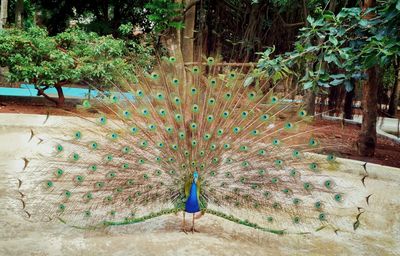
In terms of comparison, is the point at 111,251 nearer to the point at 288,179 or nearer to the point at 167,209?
the point at 167,209

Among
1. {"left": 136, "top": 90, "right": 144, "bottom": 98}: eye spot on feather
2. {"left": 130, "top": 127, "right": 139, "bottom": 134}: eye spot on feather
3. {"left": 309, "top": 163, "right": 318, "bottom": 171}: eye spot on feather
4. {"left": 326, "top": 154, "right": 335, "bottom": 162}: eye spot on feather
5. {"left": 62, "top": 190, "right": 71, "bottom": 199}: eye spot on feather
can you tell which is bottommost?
{"left": 62, "top": 190, "right": 71, "bottom": 199}: eye spot on feather

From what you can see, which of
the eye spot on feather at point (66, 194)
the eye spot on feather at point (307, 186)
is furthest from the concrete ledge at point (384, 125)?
the eye spot on feather at point (66, 194)

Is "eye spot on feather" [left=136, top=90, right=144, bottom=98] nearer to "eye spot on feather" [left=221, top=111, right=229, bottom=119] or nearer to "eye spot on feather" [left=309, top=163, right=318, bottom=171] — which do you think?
"eye spot on feather" [left=221, top=111, right=229, bottom=119]

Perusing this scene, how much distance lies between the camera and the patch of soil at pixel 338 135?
220 inches

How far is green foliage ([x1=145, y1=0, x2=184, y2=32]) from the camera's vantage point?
773 centimetres

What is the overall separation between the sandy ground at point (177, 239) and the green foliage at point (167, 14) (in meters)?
4.55

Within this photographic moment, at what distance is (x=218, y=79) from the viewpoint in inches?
142

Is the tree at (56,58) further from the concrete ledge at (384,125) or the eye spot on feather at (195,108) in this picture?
the eye spot on feather at (195,108)

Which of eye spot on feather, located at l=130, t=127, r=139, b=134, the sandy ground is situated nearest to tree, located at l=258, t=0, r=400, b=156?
eye spot on feather, located at l=130, t=127, r=139, b=134

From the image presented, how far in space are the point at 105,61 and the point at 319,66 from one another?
574cm

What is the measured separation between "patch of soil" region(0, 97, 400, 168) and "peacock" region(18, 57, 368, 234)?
0.40 metres

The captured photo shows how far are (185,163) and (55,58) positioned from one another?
19.6 ft

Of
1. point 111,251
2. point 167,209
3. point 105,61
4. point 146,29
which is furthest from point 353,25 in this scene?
point 146,29

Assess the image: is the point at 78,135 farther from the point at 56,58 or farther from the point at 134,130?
the point at 56,58
